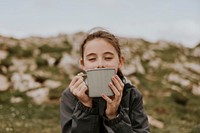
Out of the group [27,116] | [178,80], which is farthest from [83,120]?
[178,80]

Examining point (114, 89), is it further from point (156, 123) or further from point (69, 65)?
point (69, 65)

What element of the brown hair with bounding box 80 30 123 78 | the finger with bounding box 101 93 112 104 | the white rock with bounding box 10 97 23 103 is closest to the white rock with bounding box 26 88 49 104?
the white rock with bounding box 10 97 23 103

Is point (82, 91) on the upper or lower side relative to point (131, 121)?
upper

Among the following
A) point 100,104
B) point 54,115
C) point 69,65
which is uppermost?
point 100,104

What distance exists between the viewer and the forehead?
432 centimetres

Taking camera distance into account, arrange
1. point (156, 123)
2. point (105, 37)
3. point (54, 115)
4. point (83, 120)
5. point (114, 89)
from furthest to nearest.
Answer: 1. point (54, 115)
2. point (156, 123)
3. point (105, 37)
4. point (83, 120)
5. point (114, 89)

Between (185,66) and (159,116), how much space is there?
1621 centimetres

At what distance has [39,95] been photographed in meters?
15.8

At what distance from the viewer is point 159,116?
1499 centimetres


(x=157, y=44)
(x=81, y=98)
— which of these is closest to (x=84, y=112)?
(x=81, y=98)

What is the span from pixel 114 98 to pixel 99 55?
563 millimetres

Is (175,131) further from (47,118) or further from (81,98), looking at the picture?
(81,98)

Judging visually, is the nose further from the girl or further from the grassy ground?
the grassy ground

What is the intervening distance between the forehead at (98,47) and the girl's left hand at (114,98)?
0.51 metres
